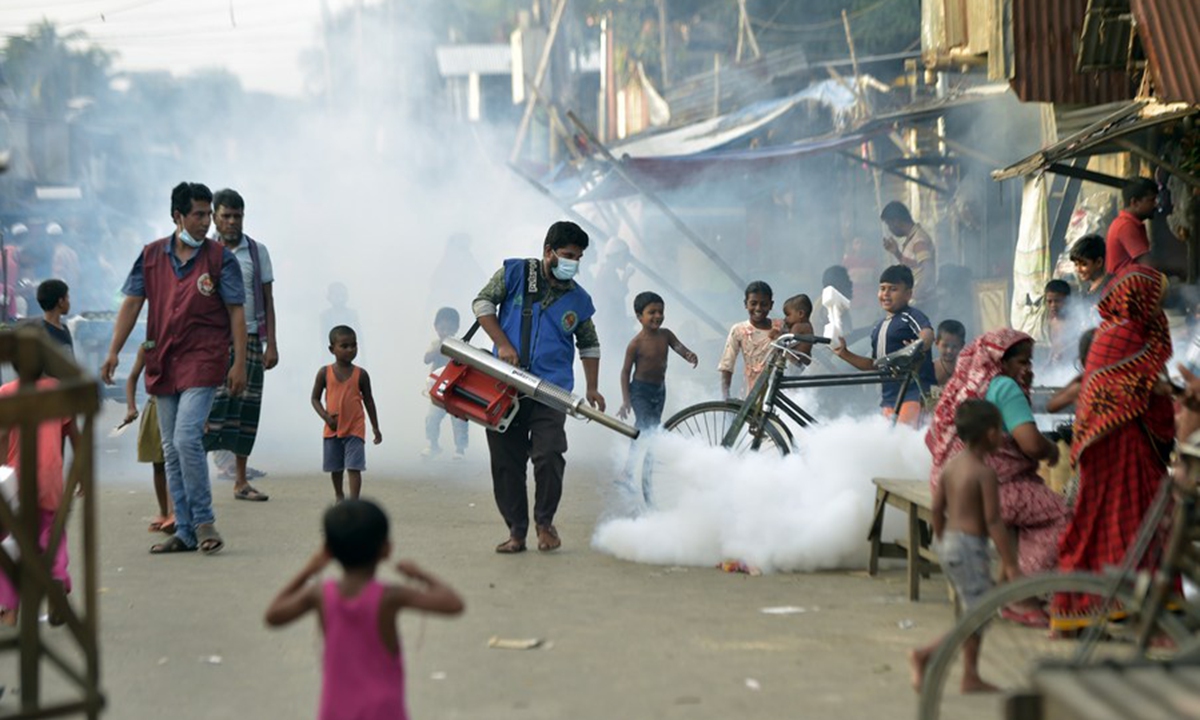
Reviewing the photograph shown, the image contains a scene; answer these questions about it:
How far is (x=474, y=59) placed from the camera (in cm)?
4759

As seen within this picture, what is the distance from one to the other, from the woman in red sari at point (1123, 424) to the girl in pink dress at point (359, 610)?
329 centimetres

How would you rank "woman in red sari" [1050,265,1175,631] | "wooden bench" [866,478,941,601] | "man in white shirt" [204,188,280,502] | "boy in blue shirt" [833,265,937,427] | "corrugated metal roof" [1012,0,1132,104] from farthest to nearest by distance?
"corrugated metal roof" [1012,0,1132,104]
"man in white shirt" [204,188,280,502]
"boy in blue shirt" [833,265,937,427]
"wooden bench" [866,478,941,601]
"woman in red sari" [1050,265,1175,631]

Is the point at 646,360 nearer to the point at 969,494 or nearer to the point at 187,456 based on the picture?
the point at 187,456

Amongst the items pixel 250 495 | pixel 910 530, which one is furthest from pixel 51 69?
pixel 910 530

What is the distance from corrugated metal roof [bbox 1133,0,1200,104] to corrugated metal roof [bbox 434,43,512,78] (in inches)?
1486

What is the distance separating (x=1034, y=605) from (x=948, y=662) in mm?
1732

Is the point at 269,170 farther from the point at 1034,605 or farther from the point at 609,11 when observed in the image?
the point at 1034,605

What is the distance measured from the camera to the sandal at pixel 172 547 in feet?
29.0

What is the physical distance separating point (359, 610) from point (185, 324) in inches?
206

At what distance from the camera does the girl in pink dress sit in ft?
12.9

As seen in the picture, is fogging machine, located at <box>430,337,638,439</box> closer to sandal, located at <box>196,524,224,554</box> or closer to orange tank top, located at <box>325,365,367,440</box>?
sandal, located at <box>196,524,224,554</box>

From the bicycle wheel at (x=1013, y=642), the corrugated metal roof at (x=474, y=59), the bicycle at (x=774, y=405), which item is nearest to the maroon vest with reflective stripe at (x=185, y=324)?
the bicycle at (x=774, y=405)

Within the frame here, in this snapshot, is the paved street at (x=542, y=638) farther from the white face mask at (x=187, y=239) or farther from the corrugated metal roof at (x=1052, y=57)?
the corrugated metal roof at (x=1052, y=57)

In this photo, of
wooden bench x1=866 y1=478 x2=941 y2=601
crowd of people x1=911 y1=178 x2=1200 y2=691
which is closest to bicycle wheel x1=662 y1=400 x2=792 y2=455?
wooden bench x1=866 y1=478 x2=941 y2=601
